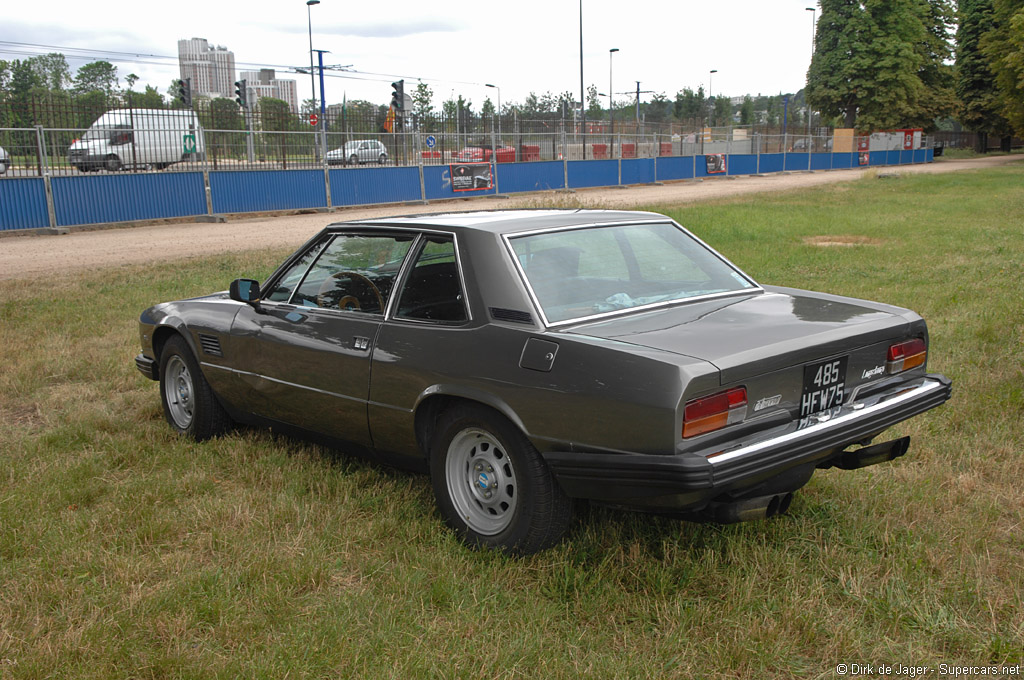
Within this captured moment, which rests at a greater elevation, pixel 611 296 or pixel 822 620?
pixel 611 296

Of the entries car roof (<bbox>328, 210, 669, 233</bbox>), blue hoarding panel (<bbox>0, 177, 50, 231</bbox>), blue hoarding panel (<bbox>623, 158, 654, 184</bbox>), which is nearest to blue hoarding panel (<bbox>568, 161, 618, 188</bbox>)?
blue hoarding panel (<bbox>623, 158, 654, 184</bbox>)

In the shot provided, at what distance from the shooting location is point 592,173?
1405 inches

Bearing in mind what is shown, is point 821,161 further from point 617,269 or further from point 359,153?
point 617,269

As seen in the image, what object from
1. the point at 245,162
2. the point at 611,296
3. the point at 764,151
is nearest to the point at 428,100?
the point at 764,151

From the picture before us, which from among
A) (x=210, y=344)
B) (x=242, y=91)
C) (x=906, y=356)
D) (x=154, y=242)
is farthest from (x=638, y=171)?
(x=906, y=356)

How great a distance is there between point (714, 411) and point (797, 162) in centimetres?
5471

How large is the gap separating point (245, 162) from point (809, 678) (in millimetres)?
21766

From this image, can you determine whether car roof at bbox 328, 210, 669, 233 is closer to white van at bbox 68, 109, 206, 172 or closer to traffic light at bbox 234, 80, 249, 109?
white van at bbox 68, 109, 206, 172

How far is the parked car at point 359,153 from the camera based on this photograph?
2475 cm

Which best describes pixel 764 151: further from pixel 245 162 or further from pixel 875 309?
pixel 875 309

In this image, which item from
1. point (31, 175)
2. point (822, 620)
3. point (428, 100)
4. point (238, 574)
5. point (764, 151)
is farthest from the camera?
point (428, 100)

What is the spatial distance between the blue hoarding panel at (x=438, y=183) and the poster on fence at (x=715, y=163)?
20457mm

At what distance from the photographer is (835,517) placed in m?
3.80

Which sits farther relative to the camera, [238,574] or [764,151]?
[764,151]
